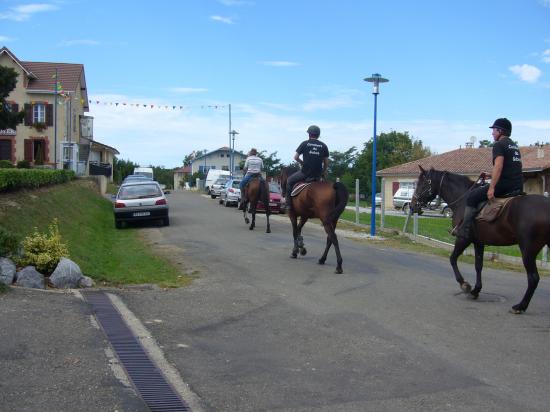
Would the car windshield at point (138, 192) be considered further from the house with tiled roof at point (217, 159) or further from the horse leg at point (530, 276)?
A: the house with tiled roof at point (217, 159)

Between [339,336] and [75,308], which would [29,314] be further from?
[339,336]

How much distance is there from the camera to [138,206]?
20.6 meters

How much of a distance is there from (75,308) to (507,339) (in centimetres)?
511

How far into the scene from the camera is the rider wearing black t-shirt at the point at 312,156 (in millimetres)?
12086

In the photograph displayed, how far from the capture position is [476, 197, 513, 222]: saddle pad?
323 inches

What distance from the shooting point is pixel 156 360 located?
5742 mm

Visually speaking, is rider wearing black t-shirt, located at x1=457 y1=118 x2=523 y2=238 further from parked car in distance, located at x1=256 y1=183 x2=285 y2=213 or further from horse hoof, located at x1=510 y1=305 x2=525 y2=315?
parked car in distance, located at x1=256 y1=183 x2=285 y2=213

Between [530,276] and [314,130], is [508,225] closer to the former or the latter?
[530,276]

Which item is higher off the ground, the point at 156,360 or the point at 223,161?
the point at 223,161

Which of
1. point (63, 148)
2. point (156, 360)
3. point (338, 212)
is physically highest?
point (63, 148)

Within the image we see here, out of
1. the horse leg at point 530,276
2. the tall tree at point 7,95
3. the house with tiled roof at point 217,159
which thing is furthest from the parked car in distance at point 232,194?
the house with tiled roof at point 217,159

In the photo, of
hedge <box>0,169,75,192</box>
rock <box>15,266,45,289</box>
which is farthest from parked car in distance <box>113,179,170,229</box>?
rock <box>15,266,45,289</box>

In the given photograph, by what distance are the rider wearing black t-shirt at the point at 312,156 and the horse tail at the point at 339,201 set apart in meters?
0.85

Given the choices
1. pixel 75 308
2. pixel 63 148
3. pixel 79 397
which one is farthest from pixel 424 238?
pixel 63 148
